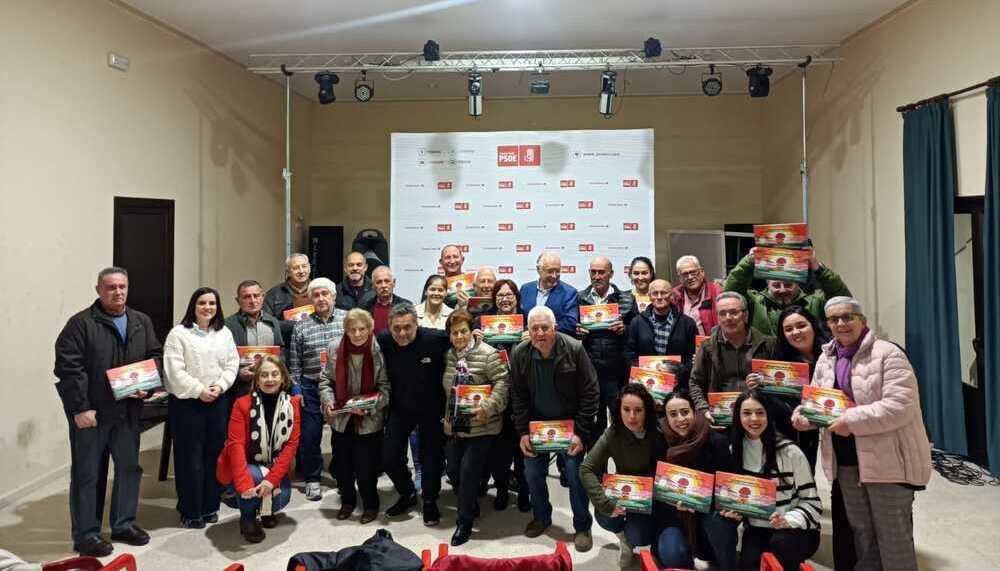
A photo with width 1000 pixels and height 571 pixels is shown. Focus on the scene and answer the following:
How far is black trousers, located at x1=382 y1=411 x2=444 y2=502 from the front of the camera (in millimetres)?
4012

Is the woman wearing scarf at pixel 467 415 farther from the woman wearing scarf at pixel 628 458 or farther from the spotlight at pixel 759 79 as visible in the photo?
the spotlight at pixel 759 79

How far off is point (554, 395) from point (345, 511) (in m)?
1.49

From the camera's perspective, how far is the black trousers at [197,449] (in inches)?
153

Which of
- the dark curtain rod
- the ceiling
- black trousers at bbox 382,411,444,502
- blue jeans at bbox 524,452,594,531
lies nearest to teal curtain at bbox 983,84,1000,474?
the dark curtain rod

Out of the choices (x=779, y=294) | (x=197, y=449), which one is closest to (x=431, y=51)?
(x=779, y=294)

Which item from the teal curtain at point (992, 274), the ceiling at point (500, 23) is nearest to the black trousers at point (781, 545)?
the teal curtain at point (992, 274)

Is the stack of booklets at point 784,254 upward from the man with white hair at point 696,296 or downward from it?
upward

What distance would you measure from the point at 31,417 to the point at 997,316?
21.6 feet

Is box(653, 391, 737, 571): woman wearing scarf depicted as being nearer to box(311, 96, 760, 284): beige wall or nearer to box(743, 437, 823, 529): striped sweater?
box(743, 437, 823, 529): striped sweater

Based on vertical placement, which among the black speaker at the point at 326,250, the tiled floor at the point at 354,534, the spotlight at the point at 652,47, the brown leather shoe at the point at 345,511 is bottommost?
the tiled floor at the point at 354,534

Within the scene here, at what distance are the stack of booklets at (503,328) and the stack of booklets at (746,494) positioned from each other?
1.51 m

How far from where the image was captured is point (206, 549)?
365cm

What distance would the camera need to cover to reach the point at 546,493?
12.6ft

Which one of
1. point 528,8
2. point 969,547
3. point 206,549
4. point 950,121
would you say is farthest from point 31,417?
point 950,121
